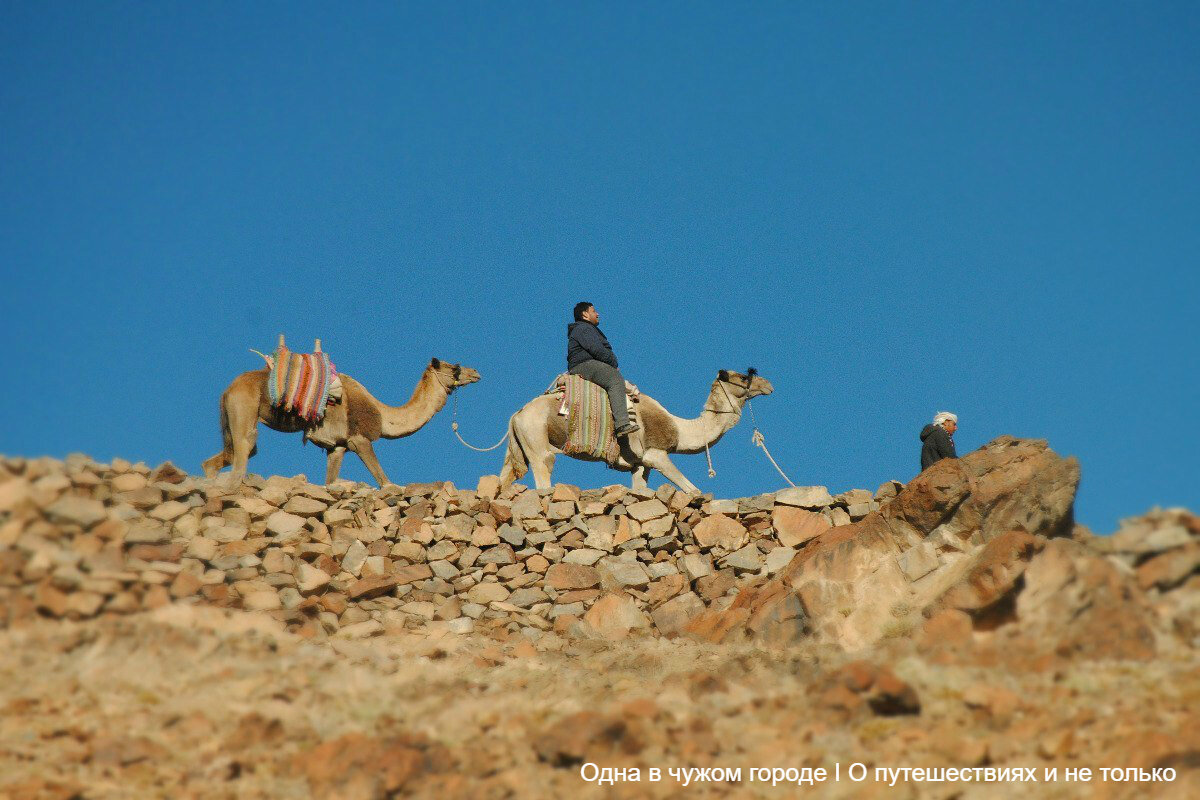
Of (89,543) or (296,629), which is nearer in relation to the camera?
(89,543)

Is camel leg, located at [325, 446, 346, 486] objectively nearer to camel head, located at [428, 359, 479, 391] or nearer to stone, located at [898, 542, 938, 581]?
camel head, located at [428, 359, 479, 391]

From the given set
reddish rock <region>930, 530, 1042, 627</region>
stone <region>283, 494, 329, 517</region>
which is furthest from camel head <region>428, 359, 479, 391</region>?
reddish rock <region>930, 530, 1042, 627</region>

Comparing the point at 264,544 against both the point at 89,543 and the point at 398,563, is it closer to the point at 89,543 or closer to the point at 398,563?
the point at 398,563

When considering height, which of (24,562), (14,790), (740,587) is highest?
(740,587)

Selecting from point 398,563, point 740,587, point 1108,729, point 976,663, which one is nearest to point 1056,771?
point 1108,729

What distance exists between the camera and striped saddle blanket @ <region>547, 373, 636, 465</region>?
1675 cm

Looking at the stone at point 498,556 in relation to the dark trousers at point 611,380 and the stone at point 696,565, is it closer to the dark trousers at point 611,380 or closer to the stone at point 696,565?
the stone at point 696,565

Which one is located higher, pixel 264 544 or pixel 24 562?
pixel 264 544

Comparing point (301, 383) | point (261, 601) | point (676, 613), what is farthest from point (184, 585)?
point (676, 613)

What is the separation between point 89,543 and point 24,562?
2.18ft

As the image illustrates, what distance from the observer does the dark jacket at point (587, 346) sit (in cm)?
1717

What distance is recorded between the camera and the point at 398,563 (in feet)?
48.7

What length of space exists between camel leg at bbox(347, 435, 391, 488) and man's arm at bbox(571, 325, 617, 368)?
10.2 feet

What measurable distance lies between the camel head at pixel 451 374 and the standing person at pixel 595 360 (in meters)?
2.71
